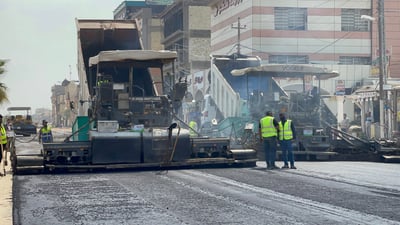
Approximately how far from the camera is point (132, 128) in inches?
558

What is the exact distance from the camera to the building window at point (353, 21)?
151 ft

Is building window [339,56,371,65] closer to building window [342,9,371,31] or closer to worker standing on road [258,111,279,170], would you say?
building window [342,9,371,31]

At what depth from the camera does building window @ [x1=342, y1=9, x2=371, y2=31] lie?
46094 millimetres

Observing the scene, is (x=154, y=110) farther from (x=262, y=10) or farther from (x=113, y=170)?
(x=262, y=10)

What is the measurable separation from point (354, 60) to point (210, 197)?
39.1 metres

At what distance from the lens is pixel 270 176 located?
12.5 metres

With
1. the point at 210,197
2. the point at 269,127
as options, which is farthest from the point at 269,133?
the point at 210,197

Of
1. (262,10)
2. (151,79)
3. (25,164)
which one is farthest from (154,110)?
(262,10)

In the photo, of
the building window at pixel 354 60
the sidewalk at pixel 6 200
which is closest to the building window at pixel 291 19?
the building window at pixel 354 60

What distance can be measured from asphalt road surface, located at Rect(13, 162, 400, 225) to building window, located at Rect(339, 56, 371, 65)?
33.9 metres

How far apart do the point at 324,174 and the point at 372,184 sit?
1.85 m

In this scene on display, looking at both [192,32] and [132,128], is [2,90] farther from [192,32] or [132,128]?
[192,32]

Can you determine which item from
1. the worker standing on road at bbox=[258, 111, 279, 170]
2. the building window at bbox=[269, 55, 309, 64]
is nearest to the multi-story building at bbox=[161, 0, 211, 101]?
the building window at bbox=[269, 55, 309, 64]

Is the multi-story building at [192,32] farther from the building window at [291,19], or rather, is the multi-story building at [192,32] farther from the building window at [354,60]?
the building window at [354,60]
